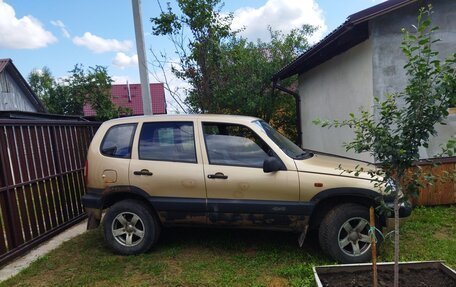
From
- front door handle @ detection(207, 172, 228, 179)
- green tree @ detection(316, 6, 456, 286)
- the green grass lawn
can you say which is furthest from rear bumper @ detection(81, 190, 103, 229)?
green tree @ detection(316, 6, 456, 286)

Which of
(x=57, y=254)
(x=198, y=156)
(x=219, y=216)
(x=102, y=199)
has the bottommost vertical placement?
(x=57, y=254)

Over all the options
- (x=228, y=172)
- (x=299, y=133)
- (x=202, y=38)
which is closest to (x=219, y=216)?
(x=228, y=172)

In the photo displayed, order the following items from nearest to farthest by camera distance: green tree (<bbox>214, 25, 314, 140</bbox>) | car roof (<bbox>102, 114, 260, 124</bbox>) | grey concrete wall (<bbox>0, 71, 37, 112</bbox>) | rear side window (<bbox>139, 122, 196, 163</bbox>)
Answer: rear side window (<bbox>139, 122, 196, 163</bbox>), car roof (<bbox>102, 114, 260, 124</bbox>), green tree (<bbox>214, 25, 314, 140</bbox>), grey concrete wall (<bbox>0, 71, 37, 112</bbox>)

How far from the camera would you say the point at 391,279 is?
3.37 metres

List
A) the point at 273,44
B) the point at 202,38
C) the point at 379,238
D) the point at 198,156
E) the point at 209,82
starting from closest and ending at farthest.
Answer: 1. the point at 379,238
2. the point at 198,156
3. the point at 202,38
4. the point at 209,82
5. the point at 273,44

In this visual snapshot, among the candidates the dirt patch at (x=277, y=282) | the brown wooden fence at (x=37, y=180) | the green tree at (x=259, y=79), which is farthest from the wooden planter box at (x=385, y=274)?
the green tree at (x=259, y=79)

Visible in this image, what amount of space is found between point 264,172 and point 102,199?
2.22 metres

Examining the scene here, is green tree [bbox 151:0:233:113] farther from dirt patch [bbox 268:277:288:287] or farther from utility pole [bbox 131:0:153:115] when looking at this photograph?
dirt patch [bbox 268:277:288:287]

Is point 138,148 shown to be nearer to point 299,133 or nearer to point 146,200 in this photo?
point 146,200

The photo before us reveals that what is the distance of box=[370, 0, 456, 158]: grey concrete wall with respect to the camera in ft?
19.6

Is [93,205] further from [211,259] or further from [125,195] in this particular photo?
[211,259]

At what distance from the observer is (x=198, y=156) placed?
178 inches

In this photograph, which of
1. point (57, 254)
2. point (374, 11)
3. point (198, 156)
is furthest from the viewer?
point (374, 11)

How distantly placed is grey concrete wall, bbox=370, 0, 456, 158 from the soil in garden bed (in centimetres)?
330
